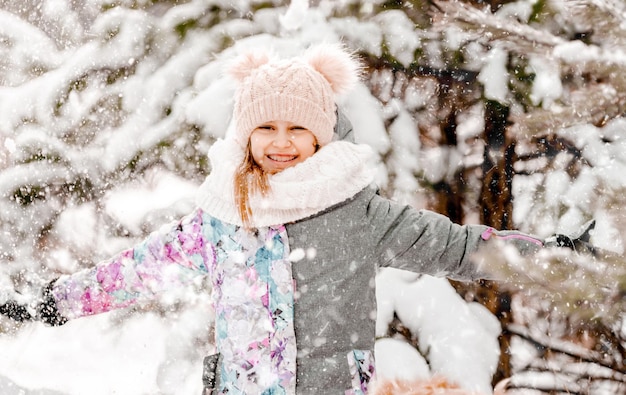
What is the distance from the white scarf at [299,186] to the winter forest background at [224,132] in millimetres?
656

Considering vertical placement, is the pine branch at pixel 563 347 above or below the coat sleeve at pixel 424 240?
below

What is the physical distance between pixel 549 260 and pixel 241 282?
0.98m

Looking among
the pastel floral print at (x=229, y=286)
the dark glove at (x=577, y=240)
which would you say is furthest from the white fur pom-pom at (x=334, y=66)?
the dark glove at (x=577, y=240)

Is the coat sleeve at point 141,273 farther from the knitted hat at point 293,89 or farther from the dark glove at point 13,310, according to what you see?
the knitted hat at point 293,89

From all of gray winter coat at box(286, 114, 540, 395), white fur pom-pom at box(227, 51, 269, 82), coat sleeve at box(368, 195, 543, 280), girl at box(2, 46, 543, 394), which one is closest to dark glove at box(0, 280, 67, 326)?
girl at box(2, 46, 543, 394)

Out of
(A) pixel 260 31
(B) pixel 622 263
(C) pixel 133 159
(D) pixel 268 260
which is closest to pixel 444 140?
(A) pixel 260 31

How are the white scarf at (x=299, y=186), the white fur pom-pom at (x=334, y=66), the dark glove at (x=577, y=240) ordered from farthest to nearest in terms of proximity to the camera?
the white fur pom-pom at (x=334, y=66) → the white scarf at (x=299, y=186) → the dark glove at (x=577, y=240)

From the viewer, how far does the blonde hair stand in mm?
1963

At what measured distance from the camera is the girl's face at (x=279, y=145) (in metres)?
2.01

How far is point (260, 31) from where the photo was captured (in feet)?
9.89

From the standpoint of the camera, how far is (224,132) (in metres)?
2.93

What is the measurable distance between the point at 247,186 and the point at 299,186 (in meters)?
0.18

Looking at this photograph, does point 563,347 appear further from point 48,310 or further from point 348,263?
point 48,310

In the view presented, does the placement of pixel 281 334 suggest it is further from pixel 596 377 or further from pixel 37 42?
pixel 37 42
